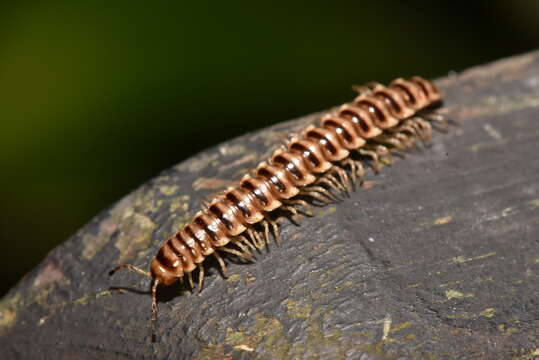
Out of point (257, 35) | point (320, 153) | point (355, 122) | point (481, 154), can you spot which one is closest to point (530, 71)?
point (481, 154)

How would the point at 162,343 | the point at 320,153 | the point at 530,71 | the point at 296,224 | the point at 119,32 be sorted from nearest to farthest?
the point at 162,343 → the point at 296,224 → the point at 320,153 → the point at 530,71 → the point at 119,32

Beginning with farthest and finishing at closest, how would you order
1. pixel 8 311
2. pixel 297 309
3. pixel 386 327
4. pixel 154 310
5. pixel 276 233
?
pixel 8 311 < pixel 276 233 < pixel 154 310 < pixel 297 309 < pixel 386 327

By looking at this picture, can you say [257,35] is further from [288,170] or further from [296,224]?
[296,224]

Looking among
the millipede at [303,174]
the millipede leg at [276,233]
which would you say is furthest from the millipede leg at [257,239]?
the millipede leg at [276,233]

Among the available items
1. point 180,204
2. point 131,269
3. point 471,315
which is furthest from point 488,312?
point 131,269

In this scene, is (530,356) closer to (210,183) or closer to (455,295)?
(455,295)

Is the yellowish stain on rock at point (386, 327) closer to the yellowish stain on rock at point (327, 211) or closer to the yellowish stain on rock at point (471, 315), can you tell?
the yellowish stain on rock at point (471, 315)
